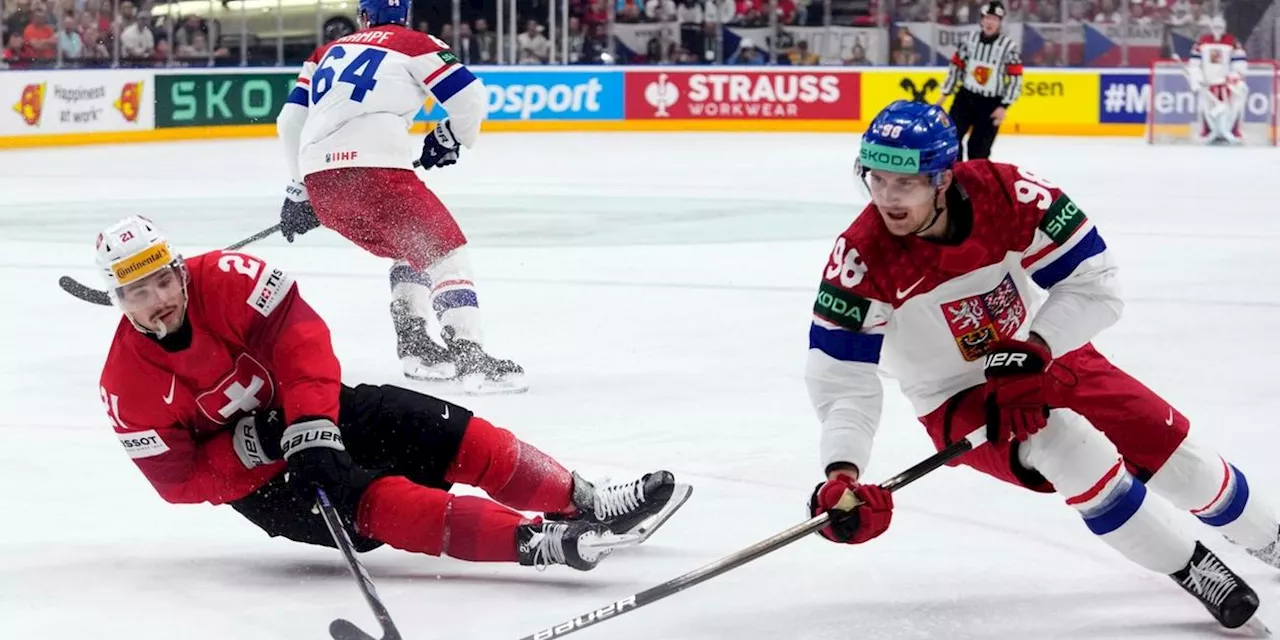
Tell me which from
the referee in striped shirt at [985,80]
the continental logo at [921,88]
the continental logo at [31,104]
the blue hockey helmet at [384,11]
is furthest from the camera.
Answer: the continental logo at [921,88]

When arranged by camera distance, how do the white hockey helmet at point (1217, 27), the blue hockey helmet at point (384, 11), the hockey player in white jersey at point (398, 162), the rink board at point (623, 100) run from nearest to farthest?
the hockey player in white jersey at point (398, 162), the blue hockey helmet at point (384, 11), the rink board at point (623, 100), the white hockey helmet at point (1217, 27)

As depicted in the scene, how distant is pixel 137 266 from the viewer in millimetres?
3057

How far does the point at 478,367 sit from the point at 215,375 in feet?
7.16

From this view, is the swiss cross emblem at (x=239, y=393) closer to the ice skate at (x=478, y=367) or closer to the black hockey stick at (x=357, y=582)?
the black hockey stick at (x=357, y=582)

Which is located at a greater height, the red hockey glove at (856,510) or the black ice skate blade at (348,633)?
the red hockey glove at (856,510)

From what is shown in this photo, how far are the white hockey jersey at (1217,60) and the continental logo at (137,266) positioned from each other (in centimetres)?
1343

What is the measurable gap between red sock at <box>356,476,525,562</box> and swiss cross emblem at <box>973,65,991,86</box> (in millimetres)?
9210

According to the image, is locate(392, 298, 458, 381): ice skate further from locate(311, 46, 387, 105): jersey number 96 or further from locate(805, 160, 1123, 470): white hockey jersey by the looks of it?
locate(805, 160, 1123, 470): white hockey jersey

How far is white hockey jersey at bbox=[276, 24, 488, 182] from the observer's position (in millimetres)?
5566

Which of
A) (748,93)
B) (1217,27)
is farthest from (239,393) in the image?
(748,93)

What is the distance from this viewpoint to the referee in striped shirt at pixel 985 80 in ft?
38.7

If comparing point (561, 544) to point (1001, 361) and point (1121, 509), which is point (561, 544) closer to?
point (1001, 361)

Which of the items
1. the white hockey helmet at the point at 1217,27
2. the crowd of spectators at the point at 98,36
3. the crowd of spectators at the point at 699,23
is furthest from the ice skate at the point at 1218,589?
the crowd of spectators at the point at 699,23

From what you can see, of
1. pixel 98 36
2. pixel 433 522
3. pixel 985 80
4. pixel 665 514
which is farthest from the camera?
pixel 98 36
